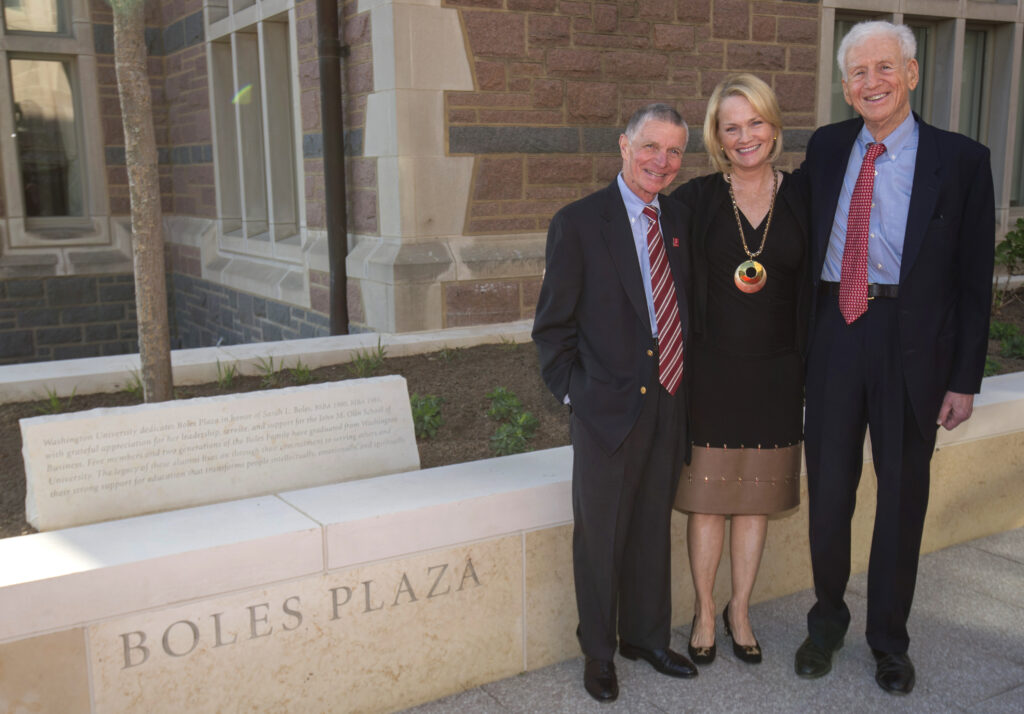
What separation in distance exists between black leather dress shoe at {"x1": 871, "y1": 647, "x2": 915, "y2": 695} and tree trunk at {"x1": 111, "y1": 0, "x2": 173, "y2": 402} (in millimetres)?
2781

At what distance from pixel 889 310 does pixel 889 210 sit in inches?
11.8

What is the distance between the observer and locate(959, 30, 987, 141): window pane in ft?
27.4

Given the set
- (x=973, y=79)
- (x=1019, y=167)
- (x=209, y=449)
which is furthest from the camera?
(x=1019, y=167)

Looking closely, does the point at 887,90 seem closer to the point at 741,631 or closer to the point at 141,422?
the point at 741,631

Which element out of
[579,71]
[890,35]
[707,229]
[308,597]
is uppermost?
[579,71]

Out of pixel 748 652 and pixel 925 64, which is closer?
pixel 748 652

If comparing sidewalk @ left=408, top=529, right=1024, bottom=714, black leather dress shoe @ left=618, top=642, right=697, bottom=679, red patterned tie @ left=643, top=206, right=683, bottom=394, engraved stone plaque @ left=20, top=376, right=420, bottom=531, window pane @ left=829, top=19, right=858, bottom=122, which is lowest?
sidewalk @ left=408, top=529, right=1024, bottom=714

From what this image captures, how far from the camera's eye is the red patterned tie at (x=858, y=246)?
290 cm

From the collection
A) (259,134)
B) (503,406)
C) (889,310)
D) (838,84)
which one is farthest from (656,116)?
(259,134)

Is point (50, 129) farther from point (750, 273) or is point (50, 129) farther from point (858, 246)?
point (858, 246)

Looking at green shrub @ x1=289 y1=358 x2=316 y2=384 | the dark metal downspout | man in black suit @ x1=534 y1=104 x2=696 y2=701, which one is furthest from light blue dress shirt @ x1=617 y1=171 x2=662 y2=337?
the dark metal downspout

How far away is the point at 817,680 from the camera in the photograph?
10.1 ft

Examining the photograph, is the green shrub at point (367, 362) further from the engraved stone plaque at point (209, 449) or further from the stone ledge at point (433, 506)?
the stone ledge at point (433, 506)

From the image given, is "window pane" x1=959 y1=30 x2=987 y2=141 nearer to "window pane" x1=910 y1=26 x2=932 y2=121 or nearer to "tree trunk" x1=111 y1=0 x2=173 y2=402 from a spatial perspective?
"window pane" x1=910 y1=26 x2=932 y2=121
